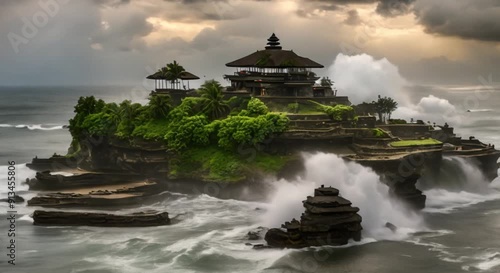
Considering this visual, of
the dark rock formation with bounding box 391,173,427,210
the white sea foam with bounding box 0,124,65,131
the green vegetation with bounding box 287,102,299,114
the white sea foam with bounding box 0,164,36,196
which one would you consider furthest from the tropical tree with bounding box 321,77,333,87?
the white sea foam with bounding box 0,124,65,131

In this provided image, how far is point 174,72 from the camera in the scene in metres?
72.3

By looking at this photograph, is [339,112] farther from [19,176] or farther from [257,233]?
[19,176]

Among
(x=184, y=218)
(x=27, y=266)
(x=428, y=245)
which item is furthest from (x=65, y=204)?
(x=428, y=245)

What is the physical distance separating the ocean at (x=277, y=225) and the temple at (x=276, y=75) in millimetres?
13170

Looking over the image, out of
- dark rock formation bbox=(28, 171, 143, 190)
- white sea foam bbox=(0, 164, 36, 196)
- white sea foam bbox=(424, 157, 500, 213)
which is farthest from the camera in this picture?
white sea foam bbox=(0, 164, 36, 196)

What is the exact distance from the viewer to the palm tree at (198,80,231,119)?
213 feet

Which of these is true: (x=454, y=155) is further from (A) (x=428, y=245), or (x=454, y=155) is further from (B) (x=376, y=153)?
(A) (x=428, y=245)

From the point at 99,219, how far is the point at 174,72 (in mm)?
26634

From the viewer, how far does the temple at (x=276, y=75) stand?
69.8m

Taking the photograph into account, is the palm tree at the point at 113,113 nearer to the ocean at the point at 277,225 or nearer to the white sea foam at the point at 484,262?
the ocean at the point at 277,225

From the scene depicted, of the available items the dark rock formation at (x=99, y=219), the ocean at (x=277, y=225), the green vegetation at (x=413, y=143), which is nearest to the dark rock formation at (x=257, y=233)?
the ocean at (x=277, y=225)

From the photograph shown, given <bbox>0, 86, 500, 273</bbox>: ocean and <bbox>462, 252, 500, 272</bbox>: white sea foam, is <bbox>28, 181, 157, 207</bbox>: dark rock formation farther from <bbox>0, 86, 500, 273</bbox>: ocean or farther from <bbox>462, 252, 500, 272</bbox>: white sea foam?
<bbox>462, 252, 500, 272</bbox>: white sea foam

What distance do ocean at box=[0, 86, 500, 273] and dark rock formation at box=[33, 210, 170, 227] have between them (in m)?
0.85

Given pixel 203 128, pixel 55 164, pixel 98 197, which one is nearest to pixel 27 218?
pixel 98 197
